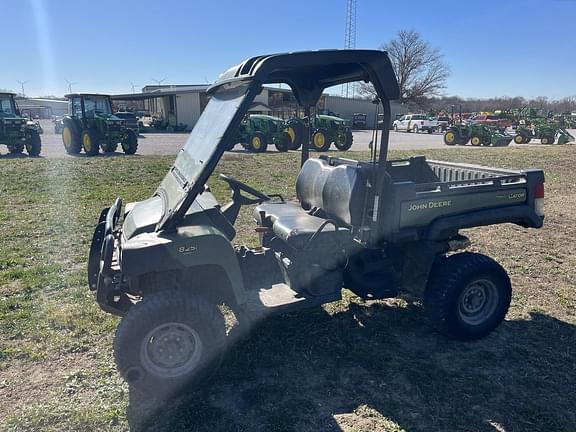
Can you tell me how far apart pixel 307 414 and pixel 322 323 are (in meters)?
1.13

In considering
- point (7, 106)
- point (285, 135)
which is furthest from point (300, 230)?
point (7, 106)

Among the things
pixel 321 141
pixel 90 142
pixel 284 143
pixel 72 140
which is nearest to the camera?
pixel 90 142

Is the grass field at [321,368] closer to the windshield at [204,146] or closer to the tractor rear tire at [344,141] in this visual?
the windshield at [204,146]

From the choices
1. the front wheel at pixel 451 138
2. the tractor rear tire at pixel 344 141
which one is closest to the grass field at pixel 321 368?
the tractor rear tire at pixel 344 141

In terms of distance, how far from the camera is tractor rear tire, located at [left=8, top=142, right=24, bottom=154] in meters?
15.9

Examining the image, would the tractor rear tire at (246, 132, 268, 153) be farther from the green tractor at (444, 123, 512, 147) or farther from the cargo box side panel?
the cargo box side panel

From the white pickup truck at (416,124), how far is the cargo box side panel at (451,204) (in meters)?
37.5

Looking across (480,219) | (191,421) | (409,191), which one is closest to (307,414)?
(191,421)

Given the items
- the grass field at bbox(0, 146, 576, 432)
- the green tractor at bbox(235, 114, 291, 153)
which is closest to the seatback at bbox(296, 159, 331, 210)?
the grass field at bbox(0, 146, 576, 432)

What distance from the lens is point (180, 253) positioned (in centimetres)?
269

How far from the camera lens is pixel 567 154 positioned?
55.5ft

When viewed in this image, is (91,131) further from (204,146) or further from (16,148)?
(204,146)

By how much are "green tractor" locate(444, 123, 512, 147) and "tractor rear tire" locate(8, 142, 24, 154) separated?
1989 centimetres

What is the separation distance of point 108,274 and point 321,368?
62.2 inches
